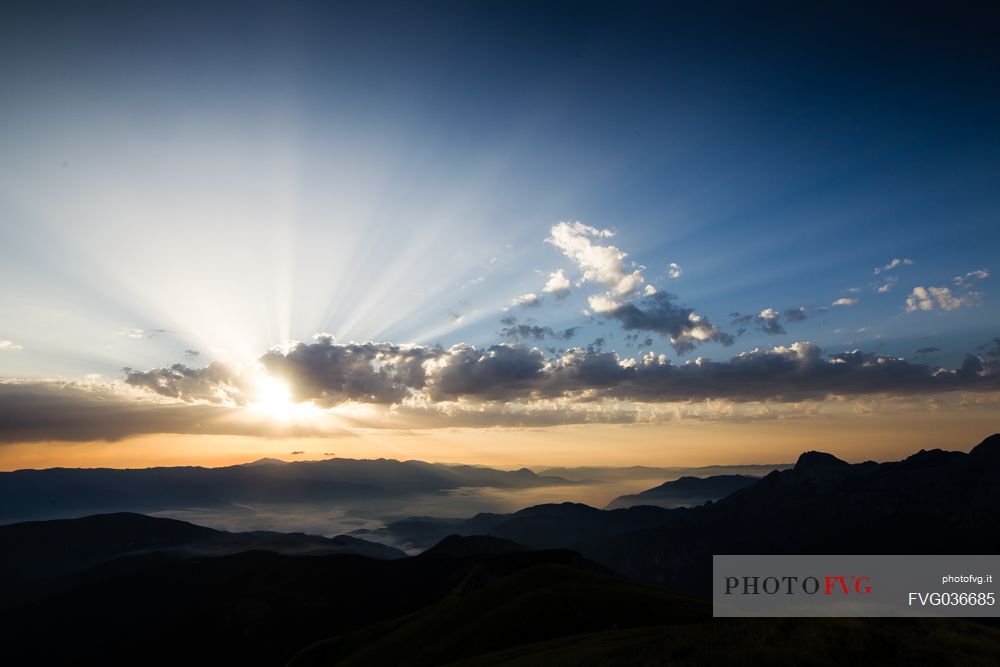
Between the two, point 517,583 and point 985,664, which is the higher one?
point 985,664

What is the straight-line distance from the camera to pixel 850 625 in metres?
21.6

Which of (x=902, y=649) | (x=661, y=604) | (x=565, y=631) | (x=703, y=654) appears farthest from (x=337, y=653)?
(x=902, y=649)

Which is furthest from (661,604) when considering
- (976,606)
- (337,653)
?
(337,653)

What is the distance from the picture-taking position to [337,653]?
241ft

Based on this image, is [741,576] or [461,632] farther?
[461,632]

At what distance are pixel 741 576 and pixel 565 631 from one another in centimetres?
1493

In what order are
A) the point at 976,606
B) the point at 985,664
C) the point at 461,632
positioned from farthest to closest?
the point at 461,632, the point at 976,606, the point at 985,664

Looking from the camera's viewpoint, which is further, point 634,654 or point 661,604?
point 661,604

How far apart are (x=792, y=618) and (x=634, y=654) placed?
7.72 metres

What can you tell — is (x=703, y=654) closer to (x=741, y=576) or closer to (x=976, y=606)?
(x=741, y=576)

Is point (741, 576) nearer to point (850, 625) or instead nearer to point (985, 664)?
point (850, 625)

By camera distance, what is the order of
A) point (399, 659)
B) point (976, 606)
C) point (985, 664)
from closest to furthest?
1. point (985, 664)
2. point (976, 606)
3. point (399, 659)

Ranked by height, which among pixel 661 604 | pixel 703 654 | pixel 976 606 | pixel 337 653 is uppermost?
pixel 703 654

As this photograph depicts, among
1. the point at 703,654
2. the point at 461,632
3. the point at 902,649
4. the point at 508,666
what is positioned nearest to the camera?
the point at 902,649
